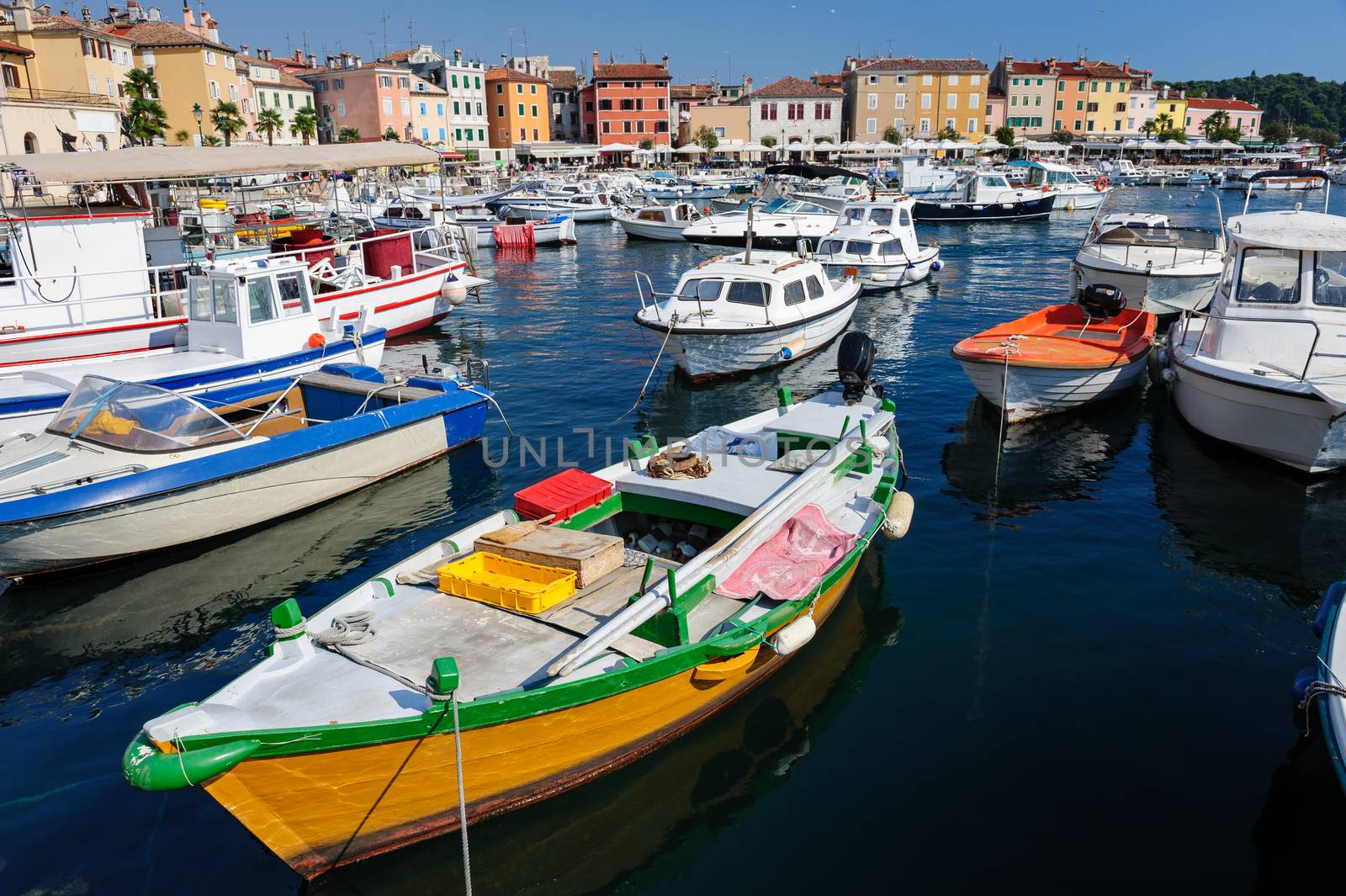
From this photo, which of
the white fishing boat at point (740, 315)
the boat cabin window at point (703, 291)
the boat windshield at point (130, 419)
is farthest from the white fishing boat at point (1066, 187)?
the boat windshield at point (130, 419)

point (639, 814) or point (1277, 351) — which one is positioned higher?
point (1277, 351)

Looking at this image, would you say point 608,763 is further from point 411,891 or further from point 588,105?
point 588,105

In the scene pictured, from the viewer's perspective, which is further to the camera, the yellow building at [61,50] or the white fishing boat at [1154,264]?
the yellow building at [61,50]

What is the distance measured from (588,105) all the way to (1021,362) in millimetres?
95074

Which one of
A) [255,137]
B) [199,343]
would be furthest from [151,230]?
[255,137]

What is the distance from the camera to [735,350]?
19.5 m

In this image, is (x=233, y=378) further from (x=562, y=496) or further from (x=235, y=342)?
(x=562, y=496)

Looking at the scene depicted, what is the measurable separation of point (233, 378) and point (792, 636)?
12996 millimetres

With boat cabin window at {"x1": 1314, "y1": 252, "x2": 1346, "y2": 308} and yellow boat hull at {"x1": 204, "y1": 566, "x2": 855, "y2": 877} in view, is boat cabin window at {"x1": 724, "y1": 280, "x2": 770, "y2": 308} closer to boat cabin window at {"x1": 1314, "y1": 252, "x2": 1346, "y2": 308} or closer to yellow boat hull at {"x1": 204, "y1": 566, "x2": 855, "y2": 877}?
boat cabin window at {"x1": 1314, "y1": 252, "x2": 1346, "y2": 308}

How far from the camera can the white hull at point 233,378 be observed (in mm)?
14359

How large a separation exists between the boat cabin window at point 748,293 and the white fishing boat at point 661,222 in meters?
28.2

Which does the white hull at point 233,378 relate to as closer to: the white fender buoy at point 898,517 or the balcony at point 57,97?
the white fender buoy at point 898,517

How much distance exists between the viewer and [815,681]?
9172 millimetres

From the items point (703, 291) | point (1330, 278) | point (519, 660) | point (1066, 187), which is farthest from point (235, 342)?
point (1066, 187)
